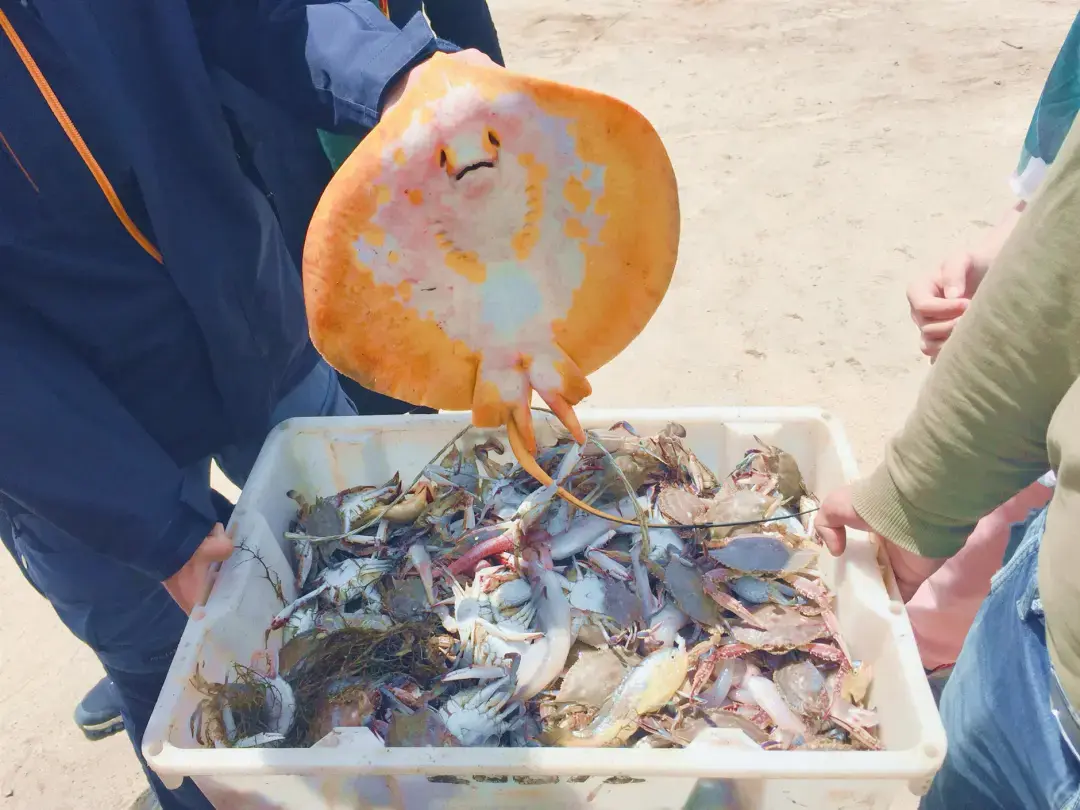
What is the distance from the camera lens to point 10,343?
106cm

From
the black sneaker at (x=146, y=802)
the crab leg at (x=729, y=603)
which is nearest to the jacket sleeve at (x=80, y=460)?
the crab leg at (x=729, y=603)

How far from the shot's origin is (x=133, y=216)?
1154 millimetres

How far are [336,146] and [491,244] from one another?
84cm

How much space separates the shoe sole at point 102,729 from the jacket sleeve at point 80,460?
40.4 inches

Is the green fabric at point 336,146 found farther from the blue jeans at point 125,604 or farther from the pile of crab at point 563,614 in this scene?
the pile of crab at point 563,614

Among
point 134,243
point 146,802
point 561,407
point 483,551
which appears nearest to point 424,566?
point 483,551

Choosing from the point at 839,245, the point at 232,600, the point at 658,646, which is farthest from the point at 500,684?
the point at 839,245

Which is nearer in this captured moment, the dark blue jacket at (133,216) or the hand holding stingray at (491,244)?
the hand holding stingray at (491,244)

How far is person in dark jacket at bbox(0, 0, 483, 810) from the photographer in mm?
1031

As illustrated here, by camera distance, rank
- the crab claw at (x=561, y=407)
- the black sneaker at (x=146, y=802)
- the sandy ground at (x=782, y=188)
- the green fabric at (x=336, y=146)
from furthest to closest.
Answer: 1. the sandy ground at (x=782, y=188)
2. the black sneaker at (x=146, y=802)
3. the green fabric at (x=336, y=146)
4. the crab claw at (x=561, y=407)

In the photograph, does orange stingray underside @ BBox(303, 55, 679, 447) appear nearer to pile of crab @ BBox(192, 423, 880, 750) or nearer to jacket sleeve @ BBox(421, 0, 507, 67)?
pile of crab @ BBox(192, 423, 880, 750)

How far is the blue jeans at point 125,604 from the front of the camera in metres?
1.31

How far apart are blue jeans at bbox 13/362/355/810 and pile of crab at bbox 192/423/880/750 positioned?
0.74 ft

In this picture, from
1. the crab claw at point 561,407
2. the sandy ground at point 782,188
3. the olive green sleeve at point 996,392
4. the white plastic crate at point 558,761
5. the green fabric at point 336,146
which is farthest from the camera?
the sandy ground at point 782,188
